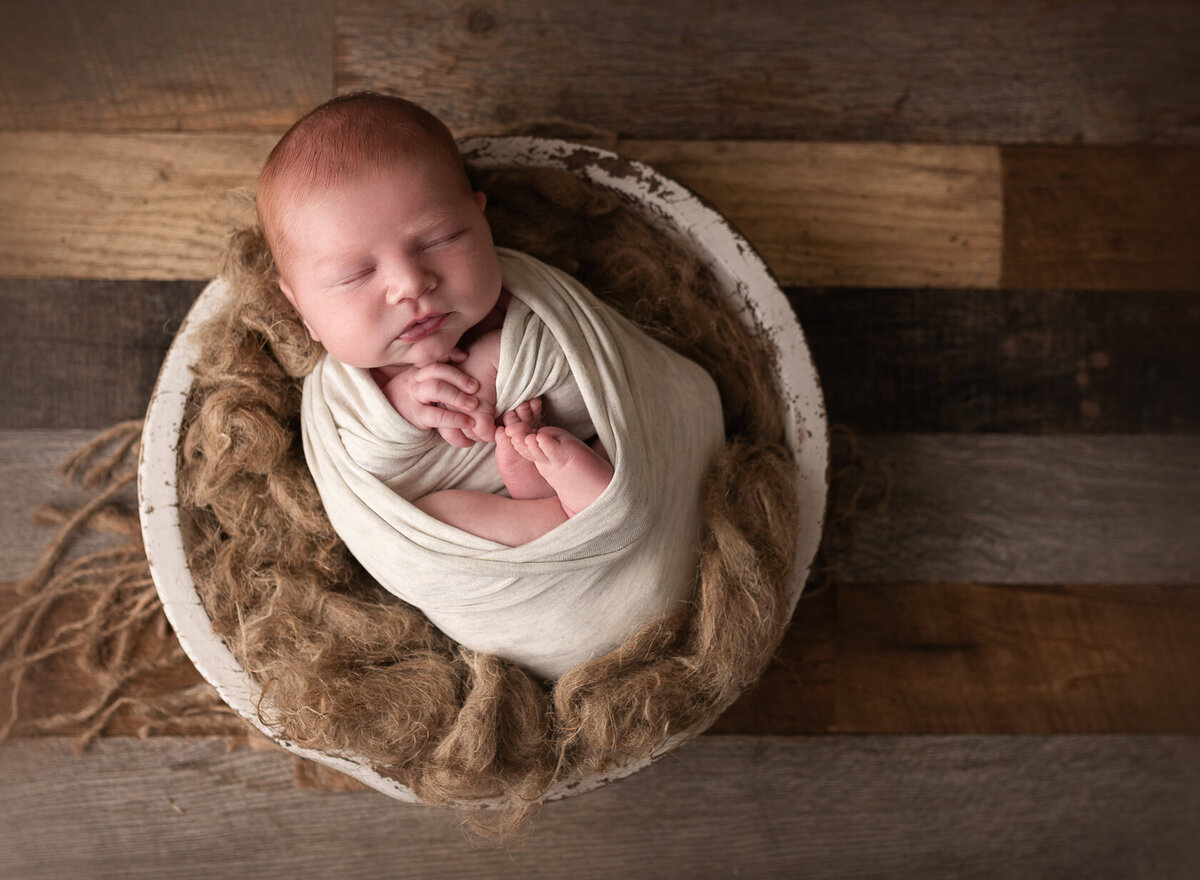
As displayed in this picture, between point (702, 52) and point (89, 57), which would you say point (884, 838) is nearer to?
point (702, 52)

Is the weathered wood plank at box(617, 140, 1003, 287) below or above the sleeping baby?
above

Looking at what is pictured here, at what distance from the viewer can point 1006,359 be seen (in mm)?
1244

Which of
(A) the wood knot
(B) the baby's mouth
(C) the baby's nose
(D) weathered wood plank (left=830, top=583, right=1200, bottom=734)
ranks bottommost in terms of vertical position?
(D) weathered wood plank (left=830, top=583, right=1200, bottom=734)

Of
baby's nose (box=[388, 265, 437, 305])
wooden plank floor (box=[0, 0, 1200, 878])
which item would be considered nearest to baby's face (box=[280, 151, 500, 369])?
baby's nose (box=[388, 265, 437, 305])

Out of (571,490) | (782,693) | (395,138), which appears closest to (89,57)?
(395,138)

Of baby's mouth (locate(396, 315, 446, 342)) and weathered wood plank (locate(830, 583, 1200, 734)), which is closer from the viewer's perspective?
baby's mouth (locate(396, 315, 446, 342))

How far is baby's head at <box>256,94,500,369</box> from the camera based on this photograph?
806 millimetres

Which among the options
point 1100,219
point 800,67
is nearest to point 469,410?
point 800,67

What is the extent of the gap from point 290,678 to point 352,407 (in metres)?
0.29

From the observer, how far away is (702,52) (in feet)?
4.07

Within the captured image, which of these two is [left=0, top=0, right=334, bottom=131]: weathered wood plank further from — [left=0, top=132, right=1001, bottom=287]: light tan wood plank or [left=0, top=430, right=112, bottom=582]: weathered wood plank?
[left=0, top=430, right=112, bottom=582]: weathered wood plank

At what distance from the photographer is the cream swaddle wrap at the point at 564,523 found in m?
0.86

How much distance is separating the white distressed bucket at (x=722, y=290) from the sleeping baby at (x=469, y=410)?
0.36 feet

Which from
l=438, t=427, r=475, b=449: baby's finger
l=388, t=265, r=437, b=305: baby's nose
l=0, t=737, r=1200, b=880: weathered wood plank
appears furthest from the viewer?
l=0, t=737, r=1200, b=880: weathered wood plank
